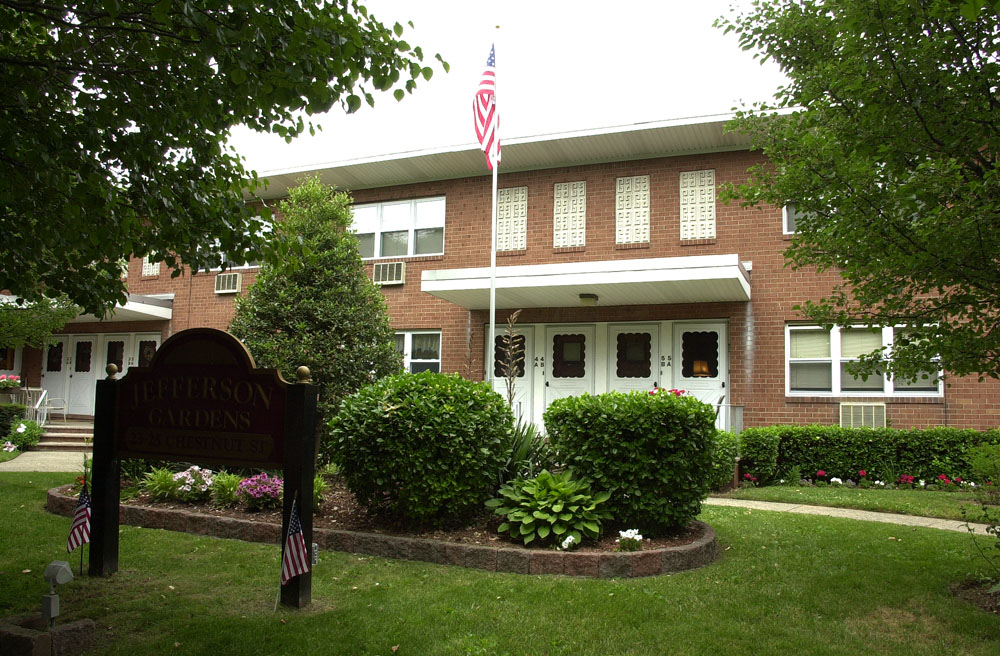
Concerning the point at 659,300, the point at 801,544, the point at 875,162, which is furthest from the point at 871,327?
the point at 659,300

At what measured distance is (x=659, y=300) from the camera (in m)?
13.9

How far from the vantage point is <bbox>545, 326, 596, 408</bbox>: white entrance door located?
585 inches

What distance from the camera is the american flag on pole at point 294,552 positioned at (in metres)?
4.64

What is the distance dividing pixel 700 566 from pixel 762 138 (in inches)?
170

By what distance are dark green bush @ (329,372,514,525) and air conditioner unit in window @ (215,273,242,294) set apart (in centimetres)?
1273

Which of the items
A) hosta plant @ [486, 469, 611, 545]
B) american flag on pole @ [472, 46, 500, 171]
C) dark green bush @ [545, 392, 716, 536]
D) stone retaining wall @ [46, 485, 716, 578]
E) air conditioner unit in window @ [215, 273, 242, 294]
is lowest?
stone retaining wall @ [46, 485, 716, 578]

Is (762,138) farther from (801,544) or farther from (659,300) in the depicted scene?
(659,300)

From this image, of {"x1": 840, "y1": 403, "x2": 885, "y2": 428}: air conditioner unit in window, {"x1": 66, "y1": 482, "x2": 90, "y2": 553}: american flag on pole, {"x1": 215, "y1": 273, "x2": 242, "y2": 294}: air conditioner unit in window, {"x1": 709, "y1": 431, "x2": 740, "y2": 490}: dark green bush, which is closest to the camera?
{"x1": 66, "y1": 482, "x2": 90, "y2": 553}: american flag on pole

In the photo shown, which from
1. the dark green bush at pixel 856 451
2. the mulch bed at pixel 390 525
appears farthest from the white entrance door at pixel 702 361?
the mulch bed at pixel 390 525

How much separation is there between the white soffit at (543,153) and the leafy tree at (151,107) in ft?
24.5

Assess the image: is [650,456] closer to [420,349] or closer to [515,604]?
[515,604]

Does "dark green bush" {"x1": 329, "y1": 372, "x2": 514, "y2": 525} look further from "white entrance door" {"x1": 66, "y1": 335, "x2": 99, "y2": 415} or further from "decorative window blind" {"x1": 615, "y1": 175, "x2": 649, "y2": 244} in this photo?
"white entrance door" {"x1": 66, "y1": 335, "x2": 99, "y2": 415}

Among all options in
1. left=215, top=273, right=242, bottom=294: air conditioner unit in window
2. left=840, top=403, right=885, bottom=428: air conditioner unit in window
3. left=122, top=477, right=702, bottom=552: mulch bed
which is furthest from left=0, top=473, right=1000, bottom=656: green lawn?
left=215, top=273, right=242, bottom=294: air conditioner unit in window

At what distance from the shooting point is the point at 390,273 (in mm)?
16734
